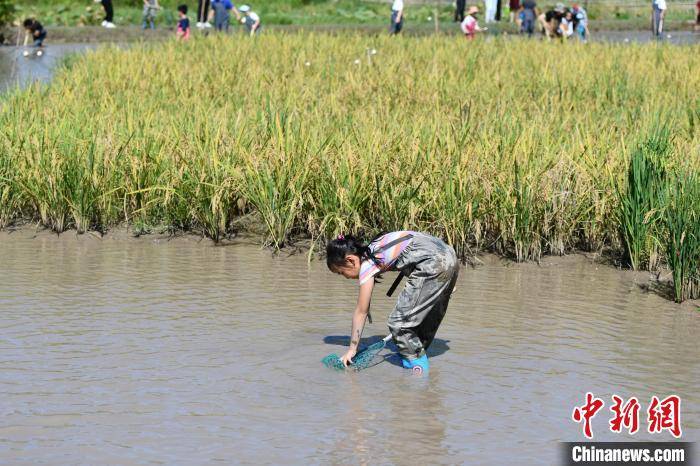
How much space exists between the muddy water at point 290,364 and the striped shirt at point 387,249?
554 mm

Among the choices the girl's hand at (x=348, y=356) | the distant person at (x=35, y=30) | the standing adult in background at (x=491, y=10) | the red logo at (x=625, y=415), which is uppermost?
the standing adult in background at (x=491, y=10)

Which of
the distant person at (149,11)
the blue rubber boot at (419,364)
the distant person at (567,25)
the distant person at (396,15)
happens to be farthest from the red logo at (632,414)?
the distant person at (149,11)

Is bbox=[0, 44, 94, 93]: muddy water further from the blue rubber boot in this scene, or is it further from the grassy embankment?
the blue rubber boot

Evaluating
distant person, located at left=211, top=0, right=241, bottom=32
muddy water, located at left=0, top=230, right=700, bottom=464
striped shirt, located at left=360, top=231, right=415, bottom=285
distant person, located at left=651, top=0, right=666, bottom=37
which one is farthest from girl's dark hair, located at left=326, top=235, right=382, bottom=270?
distant person, located at left=651, top=0, right=666, bottom=37

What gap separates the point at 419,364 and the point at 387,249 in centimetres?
59

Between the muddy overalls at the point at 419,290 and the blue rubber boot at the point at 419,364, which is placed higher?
the muddy overalls at the point at 419,290

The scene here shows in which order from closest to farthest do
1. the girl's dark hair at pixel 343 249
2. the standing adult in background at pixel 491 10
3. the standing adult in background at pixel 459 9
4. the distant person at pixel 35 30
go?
the girl's dark hair at pixel 343 249 → the distant person at pixel 35 30 → the standing adult in background at pixel 491 10 → the standing adult in background at pixel 459 9

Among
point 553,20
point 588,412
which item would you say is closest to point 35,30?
point 553,20

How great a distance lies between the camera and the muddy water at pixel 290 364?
4.90 metres

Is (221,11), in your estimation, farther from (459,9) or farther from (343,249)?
(343,249)

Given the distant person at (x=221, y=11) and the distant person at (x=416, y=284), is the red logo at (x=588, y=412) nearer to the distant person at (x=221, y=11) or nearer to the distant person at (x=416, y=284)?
the distant person at (x=416, y=284)

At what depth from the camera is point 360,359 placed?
5863mm

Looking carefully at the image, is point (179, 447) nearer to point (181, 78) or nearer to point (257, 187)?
point (257, 187)

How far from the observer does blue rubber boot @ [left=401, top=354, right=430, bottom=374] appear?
5.86 metres
